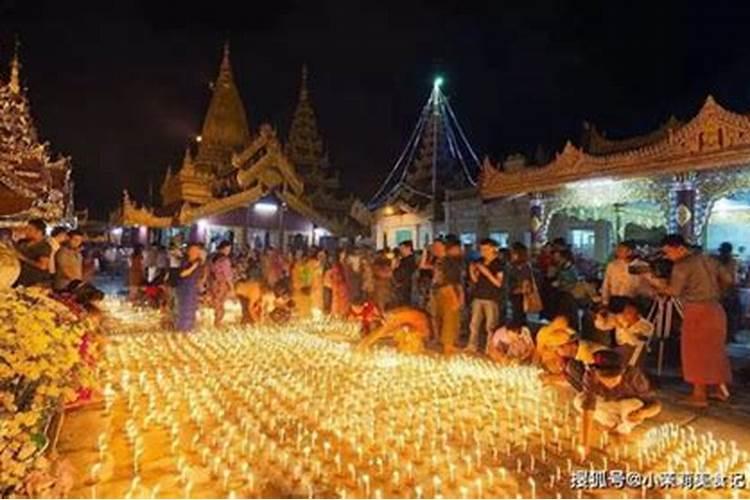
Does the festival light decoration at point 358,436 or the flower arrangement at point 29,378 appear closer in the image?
the flower arrangement at point 29,378

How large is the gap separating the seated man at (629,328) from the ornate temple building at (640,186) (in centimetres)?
715

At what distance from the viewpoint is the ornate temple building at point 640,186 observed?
1148 cm

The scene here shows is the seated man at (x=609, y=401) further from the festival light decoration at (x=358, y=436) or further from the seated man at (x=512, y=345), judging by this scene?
the seated man at (x=512, y=345)

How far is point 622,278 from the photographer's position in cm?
746

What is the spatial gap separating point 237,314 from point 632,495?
11.8 meters

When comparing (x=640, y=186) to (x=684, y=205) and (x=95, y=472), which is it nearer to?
(x=684, y=205)

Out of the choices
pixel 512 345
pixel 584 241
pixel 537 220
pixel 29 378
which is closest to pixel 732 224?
pixel 584 241

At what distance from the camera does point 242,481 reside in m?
4.01

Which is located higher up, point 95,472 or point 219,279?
point 219,279

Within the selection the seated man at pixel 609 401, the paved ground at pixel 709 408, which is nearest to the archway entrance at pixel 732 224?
the paved ground at pixel 709 408

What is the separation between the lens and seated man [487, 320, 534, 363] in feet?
26.9

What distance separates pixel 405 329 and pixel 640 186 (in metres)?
7.49

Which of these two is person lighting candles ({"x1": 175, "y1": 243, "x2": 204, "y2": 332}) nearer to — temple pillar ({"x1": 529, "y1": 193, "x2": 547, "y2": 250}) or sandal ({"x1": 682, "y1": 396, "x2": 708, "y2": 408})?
sandal ({"x1": 682, "y1": 396, "x2": 708, "y2": 408})

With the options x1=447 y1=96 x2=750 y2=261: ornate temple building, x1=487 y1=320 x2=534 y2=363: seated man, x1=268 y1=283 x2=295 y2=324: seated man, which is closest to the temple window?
x1=447 y1=96 x2=750 y2=261: ornate temple building
